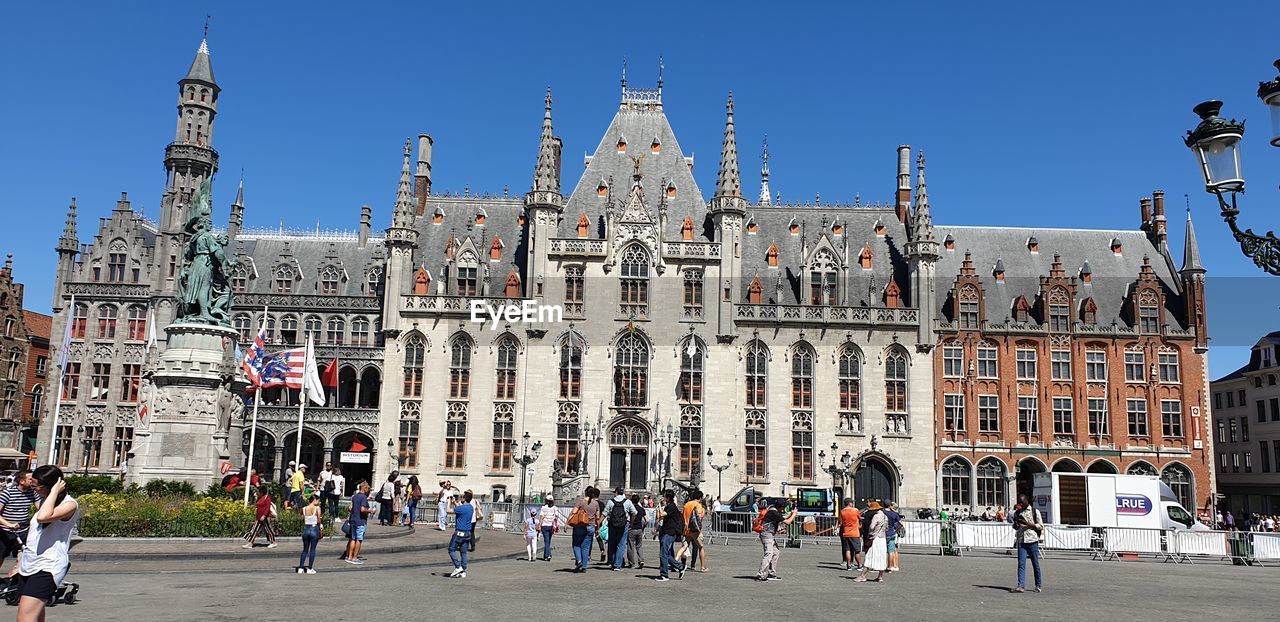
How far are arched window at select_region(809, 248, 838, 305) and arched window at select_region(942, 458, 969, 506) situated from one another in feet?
36.2

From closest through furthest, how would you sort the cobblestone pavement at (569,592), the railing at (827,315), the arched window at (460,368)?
1. the cobblestone pavement at (569,592)
2. the arched window at (460,368)
3. the railing at (827,315)

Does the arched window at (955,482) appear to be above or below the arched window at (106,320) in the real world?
below

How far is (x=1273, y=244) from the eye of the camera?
12.1 metres

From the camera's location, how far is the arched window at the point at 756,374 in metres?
54.2

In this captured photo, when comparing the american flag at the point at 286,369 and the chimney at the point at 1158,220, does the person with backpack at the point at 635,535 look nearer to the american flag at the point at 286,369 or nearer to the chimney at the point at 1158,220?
the american flag at the point at 286,369

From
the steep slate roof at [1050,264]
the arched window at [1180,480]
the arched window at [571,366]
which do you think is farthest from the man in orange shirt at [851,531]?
the arched window at [1180,480]

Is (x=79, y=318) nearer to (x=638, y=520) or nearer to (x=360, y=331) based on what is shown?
(x=360, y=331)

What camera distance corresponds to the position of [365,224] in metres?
62.7

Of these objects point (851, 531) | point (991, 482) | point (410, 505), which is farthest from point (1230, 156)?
point (991, 482)

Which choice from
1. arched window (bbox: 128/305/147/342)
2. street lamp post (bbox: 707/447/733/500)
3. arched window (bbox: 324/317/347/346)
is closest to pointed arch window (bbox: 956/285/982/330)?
street lamp post (bbox: 707/447/733/500)

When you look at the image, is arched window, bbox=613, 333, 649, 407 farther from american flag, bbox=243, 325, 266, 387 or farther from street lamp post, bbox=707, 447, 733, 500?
american flag, bbox=243, 325, 266, 387

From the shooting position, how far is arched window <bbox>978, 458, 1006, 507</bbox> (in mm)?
54031

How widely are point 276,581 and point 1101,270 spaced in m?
53.4

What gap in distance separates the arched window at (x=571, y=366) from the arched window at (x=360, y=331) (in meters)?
11.6
